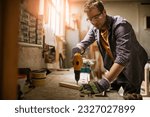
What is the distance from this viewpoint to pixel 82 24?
154 cm

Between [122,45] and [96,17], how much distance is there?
25 cm

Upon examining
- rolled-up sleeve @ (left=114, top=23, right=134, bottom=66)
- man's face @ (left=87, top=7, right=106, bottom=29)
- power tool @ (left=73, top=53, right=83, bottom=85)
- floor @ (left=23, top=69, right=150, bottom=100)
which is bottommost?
floor @ (left=23, top=69, right=150, bottom=100)

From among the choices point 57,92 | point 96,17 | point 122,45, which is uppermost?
point 96,17

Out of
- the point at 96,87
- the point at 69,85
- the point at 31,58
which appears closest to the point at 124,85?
the point at 96,87

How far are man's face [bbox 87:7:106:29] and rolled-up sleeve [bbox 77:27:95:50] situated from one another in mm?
81

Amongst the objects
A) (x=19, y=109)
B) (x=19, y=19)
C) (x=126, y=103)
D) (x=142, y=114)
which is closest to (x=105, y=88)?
(x=126, y=103)

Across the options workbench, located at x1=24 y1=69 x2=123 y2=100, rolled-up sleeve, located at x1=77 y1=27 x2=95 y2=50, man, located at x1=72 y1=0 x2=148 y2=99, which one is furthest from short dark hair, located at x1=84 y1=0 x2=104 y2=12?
workbench, located at x1=24 y1=69 x2=123 y2=100

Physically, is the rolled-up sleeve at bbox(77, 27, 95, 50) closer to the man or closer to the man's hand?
the man

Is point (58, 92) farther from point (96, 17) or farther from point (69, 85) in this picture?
point (96, 17)

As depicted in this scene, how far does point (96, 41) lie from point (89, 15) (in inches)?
7.4

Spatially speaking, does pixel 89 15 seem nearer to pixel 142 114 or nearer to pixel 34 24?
pixel 34 24

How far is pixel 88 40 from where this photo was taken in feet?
4.93

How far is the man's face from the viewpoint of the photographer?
1.39 metres

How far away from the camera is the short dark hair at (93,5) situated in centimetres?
138
